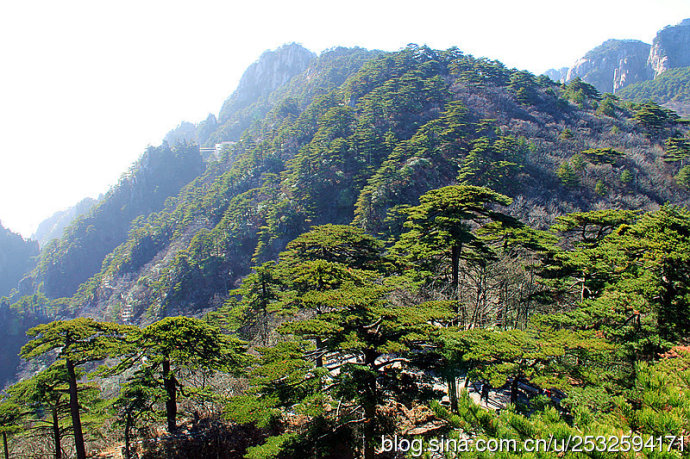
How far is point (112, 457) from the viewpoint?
921cm

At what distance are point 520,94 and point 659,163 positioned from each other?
23.2 metres

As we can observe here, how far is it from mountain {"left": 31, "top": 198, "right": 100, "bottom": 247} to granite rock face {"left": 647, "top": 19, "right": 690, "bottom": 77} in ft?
713

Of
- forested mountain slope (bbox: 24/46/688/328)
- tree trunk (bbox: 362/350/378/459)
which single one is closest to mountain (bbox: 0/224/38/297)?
forested mountain slope (bbox: 24/46/688/328)

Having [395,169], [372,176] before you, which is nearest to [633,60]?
[372,176]

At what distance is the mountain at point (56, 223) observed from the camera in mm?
116762

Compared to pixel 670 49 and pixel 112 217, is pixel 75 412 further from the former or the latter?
pixel 670 49

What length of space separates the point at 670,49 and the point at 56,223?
258 metres

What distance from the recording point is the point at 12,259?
92000 mm

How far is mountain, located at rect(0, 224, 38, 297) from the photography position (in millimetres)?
87812

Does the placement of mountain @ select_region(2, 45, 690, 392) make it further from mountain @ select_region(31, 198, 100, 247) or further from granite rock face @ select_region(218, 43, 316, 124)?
granite rock face @ select_region(218, 43, 316, 124)

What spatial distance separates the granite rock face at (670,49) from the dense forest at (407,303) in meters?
91.8

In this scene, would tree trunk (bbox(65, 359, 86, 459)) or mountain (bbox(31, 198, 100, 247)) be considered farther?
mountain (bbox(31, 198, 100, 247))

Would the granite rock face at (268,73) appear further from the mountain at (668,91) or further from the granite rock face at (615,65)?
the granite rock face at (615,65)

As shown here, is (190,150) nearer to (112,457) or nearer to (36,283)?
(36,283)
